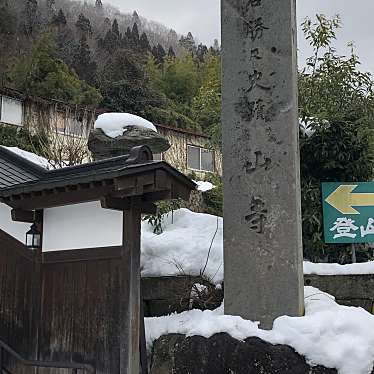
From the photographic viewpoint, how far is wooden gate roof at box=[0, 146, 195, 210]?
568cm

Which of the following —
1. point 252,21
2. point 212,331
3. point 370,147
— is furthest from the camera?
point 370,147

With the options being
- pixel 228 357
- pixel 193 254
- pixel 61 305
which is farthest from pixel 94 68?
pixel 228 357

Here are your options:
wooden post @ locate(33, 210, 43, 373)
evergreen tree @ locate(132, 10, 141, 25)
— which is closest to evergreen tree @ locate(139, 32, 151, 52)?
evergreen tree @ locate(132, 10, 141, 25)

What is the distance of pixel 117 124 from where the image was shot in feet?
32.4

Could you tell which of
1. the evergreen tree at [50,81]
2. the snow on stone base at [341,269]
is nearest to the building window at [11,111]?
the evergreen tree at [50,81]

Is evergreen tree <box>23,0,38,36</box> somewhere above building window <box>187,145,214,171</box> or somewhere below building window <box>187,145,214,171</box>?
above

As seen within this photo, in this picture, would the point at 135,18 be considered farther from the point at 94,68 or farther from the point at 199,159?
the point at 199,159

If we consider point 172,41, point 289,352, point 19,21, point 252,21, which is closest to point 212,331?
point 289,352

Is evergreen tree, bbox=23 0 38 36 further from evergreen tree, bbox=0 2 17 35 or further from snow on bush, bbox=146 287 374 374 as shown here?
snow on bush, bbox=146 287 374 374

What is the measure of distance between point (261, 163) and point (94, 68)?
2732 centimetres

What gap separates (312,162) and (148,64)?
86.3 ft

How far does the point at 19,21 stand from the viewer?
115ft

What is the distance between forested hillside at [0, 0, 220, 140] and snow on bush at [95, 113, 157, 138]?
8.20 ft

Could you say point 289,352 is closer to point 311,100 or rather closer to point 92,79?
point 311,100
